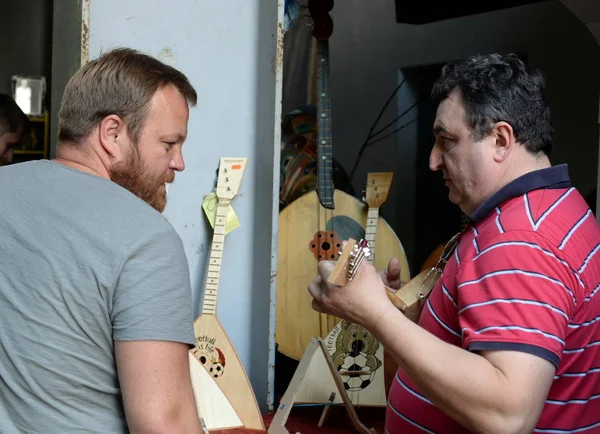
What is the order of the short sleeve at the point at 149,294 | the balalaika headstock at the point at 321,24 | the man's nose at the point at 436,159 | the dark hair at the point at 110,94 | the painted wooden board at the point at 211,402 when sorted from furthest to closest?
the balalaika headstock at the point at 321,24 → the painted wooden board at the point at 211,402 → the man's nose at the point at 436,159 → the dark hair at the point at 110,94 → the short sleeve at the point at 149,294

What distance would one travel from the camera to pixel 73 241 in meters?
1.32

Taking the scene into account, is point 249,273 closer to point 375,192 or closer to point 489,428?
point 375,192

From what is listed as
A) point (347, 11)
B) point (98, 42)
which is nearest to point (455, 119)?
point (98, 42)

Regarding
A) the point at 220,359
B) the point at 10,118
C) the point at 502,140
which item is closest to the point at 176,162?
the point at 502,140

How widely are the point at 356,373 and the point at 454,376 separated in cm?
246

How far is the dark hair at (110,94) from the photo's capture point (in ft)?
4.97

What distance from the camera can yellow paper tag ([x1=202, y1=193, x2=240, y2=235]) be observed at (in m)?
3.52

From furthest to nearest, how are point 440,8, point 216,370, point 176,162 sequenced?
point 440,8 → point 216,370 → point 176,162

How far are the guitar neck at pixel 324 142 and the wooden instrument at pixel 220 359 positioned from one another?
0.66m

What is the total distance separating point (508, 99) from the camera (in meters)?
1.63

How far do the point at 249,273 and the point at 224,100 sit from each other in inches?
31.4

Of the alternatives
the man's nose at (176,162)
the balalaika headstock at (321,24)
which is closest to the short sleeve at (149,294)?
the man's nose at (176,162)

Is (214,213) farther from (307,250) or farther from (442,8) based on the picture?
(442,8)

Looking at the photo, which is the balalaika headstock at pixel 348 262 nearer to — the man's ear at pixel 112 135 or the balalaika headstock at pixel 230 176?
the man's ear at pixel 112 135
